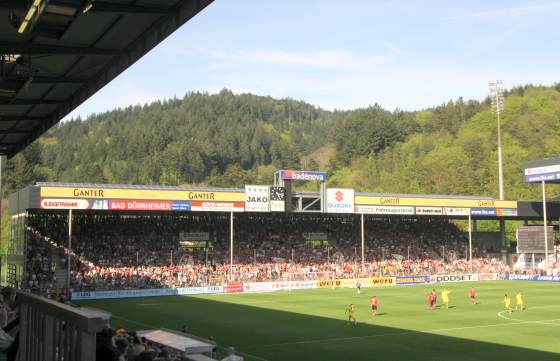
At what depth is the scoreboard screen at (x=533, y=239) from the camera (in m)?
71.4

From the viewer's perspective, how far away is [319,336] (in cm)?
3078

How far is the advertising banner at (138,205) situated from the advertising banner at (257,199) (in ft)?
26.0

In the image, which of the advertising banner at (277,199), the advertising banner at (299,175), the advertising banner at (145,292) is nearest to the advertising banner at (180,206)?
the advertising banner at (145,292)

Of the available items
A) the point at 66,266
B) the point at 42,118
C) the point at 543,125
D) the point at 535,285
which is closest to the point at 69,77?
the point at 42,118

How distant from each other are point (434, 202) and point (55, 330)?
2710 inches

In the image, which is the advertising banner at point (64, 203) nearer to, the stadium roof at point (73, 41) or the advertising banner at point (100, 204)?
the advertising banner at point (100, 204)

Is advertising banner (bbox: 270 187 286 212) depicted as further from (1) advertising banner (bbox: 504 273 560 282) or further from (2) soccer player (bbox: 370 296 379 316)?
(1) advertising banner (bbox: 504 273 560 282)

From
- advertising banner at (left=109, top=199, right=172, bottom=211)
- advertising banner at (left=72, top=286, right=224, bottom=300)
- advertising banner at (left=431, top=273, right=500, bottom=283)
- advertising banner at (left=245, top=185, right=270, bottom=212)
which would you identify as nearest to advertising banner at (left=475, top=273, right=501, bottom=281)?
advertising banner at (left=431, top=273, right=500, bottom=283)

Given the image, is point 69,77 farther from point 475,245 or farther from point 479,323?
point 475,245

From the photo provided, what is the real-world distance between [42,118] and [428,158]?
143 metres

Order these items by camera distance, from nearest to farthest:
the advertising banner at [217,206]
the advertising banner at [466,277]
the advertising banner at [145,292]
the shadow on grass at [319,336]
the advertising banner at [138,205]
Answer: the shadow on grass at [319,336], the advertising banner at [145,292], the advertising banner at [138,205], the advertising banner at [217,206], the advertising banner at [466,277]

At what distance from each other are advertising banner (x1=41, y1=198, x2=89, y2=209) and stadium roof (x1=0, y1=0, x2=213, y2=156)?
3373 cm

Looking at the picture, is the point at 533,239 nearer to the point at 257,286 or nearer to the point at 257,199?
the point at 257,199

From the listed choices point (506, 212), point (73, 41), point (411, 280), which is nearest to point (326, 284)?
point (411, 280)
